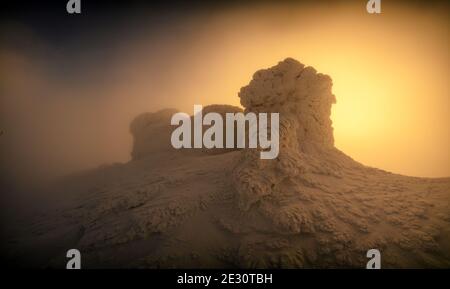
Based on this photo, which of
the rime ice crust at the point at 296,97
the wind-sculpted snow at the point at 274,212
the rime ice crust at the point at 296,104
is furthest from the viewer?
the rime ice crust at the point at 296,97

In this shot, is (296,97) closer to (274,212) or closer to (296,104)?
(296,104)

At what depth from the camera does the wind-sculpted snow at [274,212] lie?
296 centimetres

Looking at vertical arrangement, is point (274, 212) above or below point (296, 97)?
below

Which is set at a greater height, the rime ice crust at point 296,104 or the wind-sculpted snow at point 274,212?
the rime ice crust at point 296,104

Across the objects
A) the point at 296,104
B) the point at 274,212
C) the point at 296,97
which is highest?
the point at 296,97

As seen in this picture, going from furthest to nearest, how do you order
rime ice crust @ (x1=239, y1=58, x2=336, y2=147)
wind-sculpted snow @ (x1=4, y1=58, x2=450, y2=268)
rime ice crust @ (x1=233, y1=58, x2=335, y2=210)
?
rime ice crust @ (x1=239, y1=58, x2=336, y2=147), rime ice crust @ (x1=233, y1=58, x2=335, y2=210), wind-sculpted snow @ (x1=4, y1=58, x2=450, y2=268)

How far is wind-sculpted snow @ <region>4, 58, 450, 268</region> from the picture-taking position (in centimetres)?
296

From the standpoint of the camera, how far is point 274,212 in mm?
3338

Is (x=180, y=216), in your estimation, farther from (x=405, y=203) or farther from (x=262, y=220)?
(x=405, y=203)

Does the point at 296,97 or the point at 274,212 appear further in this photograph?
the point at 296,97

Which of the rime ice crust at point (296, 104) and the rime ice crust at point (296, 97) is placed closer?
the rime ice crust at point (296, 104)

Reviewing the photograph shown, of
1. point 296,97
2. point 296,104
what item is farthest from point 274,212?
point 296,97

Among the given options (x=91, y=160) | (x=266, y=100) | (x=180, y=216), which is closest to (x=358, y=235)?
(x=180, y=216)

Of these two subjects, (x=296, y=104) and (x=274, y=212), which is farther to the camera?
(x=296, y=104)
